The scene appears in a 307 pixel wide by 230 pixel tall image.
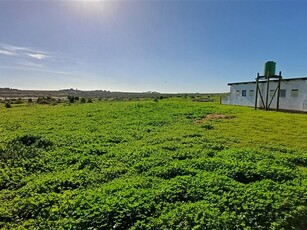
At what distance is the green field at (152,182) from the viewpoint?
187 inches

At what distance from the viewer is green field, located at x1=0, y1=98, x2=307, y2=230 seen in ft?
15.6

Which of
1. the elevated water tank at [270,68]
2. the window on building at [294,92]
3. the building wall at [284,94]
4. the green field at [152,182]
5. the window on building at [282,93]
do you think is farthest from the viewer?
the elevated water tank at [270,68]

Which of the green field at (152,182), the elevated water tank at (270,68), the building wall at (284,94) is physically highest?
the elevated water tank at (270,68)

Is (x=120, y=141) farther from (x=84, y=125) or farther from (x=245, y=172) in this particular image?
(x=245, y=172)

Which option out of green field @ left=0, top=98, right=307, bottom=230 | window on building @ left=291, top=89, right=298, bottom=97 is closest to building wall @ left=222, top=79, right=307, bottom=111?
window on building @ left=291, top=89, right=298, bottom=97

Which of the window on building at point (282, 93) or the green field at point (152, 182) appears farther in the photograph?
the window on building at point (282, 93)

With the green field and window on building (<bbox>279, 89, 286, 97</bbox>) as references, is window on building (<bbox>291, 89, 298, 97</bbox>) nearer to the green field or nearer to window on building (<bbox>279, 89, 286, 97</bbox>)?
window on building (<bbox>279, 89, 286, 97</bbox>)

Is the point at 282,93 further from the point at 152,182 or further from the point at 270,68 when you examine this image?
the point at 152,182

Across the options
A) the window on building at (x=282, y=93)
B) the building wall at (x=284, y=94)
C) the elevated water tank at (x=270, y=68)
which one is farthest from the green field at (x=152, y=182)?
the elevated water tank at (x=270, y=68)

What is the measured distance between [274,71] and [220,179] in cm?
2162

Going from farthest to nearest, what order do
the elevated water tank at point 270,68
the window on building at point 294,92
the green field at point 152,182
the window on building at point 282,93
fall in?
the elevated water tank at point 270,68
the window on building at point 282,93
the window on building at point 294,92
the green field at point 152,182

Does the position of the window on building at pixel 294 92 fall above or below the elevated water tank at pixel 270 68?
below

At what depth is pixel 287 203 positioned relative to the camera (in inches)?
203

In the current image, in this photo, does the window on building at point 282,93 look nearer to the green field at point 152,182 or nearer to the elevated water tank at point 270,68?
the elevated water tank at point 270,68
